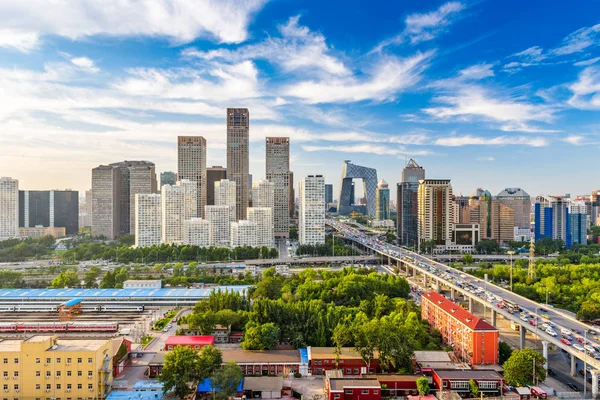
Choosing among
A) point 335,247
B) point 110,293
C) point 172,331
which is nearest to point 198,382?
point 172,331

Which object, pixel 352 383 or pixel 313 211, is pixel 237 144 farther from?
pixel 352 383

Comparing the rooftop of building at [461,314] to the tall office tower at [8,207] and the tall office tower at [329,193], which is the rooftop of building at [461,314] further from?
the tall office tower at [329,193]

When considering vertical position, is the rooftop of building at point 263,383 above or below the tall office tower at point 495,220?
below

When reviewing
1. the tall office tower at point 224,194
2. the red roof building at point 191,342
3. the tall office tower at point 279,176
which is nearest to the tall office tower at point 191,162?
the tall office tower at point 224,194

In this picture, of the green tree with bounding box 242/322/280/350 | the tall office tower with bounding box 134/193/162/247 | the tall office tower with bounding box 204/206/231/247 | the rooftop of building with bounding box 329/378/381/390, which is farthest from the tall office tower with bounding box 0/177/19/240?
the rooftop of building with bounding box 329/378/381/390

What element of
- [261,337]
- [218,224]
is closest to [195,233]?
[218,224]

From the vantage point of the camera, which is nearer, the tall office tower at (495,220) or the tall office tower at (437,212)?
the tall office tower at (437,212)
